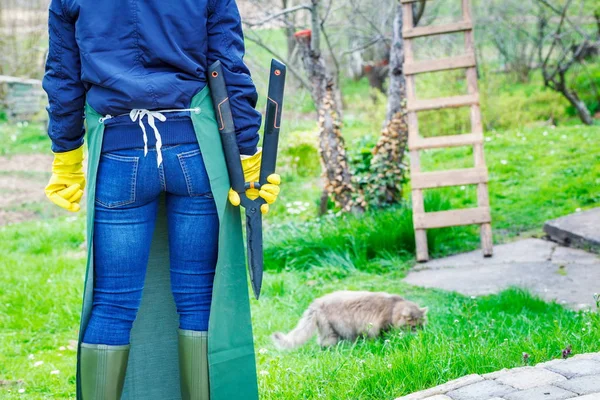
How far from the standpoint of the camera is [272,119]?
264 cm

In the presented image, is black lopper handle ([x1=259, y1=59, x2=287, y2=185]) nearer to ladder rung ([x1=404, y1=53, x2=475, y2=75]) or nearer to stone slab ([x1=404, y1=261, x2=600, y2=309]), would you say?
stone slab ([x1=404, y1=261, x2=600, y2=309])

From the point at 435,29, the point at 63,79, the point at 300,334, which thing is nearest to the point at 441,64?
the point at 435,29

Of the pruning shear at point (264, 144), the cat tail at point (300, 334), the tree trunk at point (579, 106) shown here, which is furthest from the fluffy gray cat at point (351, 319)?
the tree trunk at point (579, 106)

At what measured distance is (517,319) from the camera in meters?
4.10

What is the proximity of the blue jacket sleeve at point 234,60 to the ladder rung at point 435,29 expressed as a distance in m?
3.80

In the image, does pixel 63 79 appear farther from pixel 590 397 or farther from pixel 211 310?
pixel 590 397

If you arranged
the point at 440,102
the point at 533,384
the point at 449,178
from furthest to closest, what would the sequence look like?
the point at 440,102
the point at 449,178
the point at 533,384

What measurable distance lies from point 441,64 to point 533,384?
12.5 feet

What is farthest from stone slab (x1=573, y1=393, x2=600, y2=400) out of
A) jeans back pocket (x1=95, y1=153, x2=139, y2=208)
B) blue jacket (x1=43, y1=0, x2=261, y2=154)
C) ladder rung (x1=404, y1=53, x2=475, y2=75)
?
ladder rung (x1=404, y1=53, x2=475, y2=75)

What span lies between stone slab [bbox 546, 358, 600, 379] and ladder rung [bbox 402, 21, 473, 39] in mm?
3631

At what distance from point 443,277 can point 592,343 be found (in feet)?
7.06

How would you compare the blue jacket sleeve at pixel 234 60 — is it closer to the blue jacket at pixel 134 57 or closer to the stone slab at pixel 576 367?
the blue jacket at pixel 134 57

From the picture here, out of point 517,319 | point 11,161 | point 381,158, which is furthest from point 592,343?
point 11,161

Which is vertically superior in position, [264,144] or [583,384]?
[264,144]
